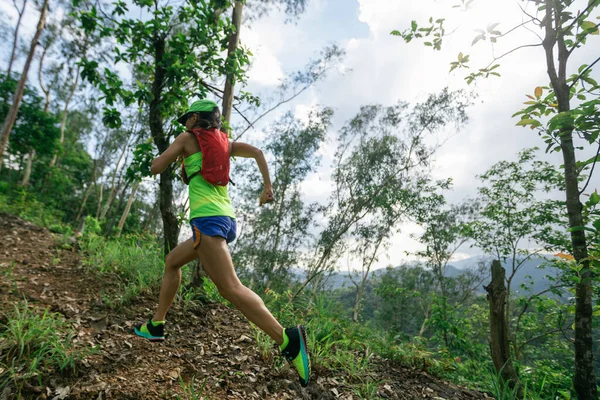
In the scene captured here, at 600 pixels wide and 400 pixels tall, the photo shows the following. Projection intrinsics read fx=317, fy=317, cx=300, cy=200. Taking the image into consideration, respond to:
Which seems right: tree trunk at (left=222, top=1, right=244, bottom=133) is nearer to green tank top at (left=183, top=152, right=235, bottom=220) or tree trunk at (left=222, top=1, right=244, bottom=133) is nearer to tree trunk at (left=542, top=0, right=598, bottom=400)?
green tank top at (left=183, top=152, right=235, bottom=220)

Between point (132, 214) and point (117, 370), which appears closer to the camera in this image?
point (117, 370)

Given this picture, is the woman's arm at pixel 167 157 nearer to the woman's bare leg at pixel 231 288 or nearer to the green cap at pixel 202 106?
the green cap at pixel 202 106

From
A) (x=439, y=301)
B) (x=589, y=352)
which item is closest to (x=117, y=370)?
(x=589, y=352)

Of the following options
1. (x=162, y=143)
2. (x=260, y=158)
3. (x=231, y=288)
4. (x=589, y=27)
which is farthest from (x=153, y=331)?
(x=589, y=27)

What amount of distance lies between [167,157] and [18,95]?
12.9 metres

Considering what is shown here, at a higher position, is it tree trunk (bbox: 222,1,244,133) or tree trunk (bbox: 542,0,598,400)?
tree trunk (bbox: 222,1,244,133)

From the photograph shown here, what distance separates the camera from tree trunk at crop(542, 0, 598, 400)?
2.29 meters

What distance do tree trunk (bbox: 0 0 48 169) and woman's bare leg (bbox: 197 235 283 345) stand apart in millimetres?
12590

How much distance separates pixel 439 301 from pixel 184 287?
6977 millimetres

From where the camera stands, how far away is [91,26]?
340 centimetres

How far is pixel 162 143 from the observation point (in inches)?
150

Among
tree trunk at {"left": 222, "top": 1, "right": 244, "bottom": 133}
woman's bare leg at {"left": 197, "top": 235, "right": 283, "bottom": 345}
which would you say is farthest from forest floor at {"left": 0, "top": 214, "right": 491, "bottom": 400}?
tree trunk at {"left": 222, "top": 1, "right": 244, "bottom": 133}

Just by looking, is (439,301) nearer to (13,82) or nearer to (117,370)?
(117,370)

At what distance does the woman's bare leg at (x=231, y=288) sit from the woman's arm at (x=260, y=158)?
499mm
